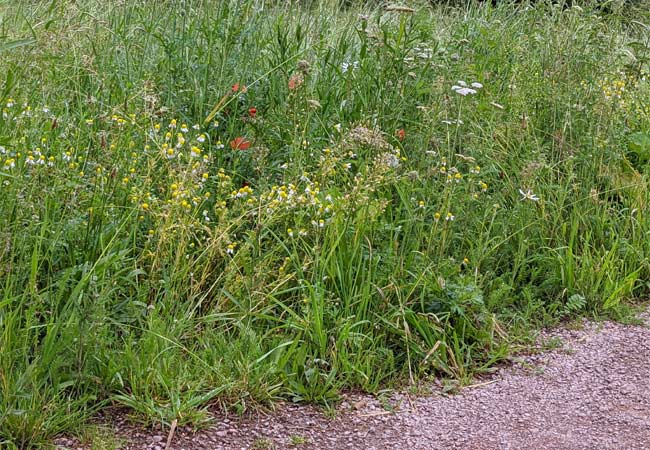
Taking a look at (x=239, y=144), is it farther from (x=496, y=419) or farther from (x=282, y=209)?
(x=496, y=419)

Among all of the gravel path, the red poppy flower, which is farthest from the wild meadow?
the gravel path

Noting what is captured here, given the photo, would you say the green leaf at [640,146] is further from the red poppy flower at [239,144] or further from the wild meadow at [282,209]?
the red poppy flower at [239,144]

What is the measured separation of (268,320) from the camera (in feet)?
13.1

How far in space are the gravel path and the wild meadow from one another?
0.38ft

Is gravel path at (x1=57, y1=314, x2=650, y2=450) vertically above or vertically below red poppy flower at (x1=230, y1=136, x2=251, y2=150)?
below

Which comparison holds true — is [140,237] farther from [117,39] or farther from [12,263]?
[117,39]

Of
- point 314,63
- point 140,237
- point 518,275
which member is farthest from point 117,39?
point 518,275

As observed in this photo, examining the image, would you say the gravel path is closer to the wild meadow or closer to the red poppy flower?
the wild meadow

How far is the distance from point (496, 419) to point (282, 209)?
4.63 feet

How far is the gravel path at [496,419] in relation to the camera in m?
3.43

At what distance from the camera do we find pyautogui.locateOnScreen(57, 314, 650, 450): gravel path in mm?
3426

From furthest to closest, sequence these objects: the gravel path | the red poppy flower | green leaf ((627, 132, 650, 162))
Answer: green leaf ((627, 132, 650, 162)) < the red poppy flower < the gravel path

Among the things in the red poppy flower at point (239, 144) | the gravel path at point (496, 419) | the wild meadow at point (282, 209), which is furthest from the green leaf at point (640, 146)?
the red poppy flower at point (239, 144)

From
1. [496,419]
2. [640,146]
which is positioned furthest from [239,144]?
[640,146]
